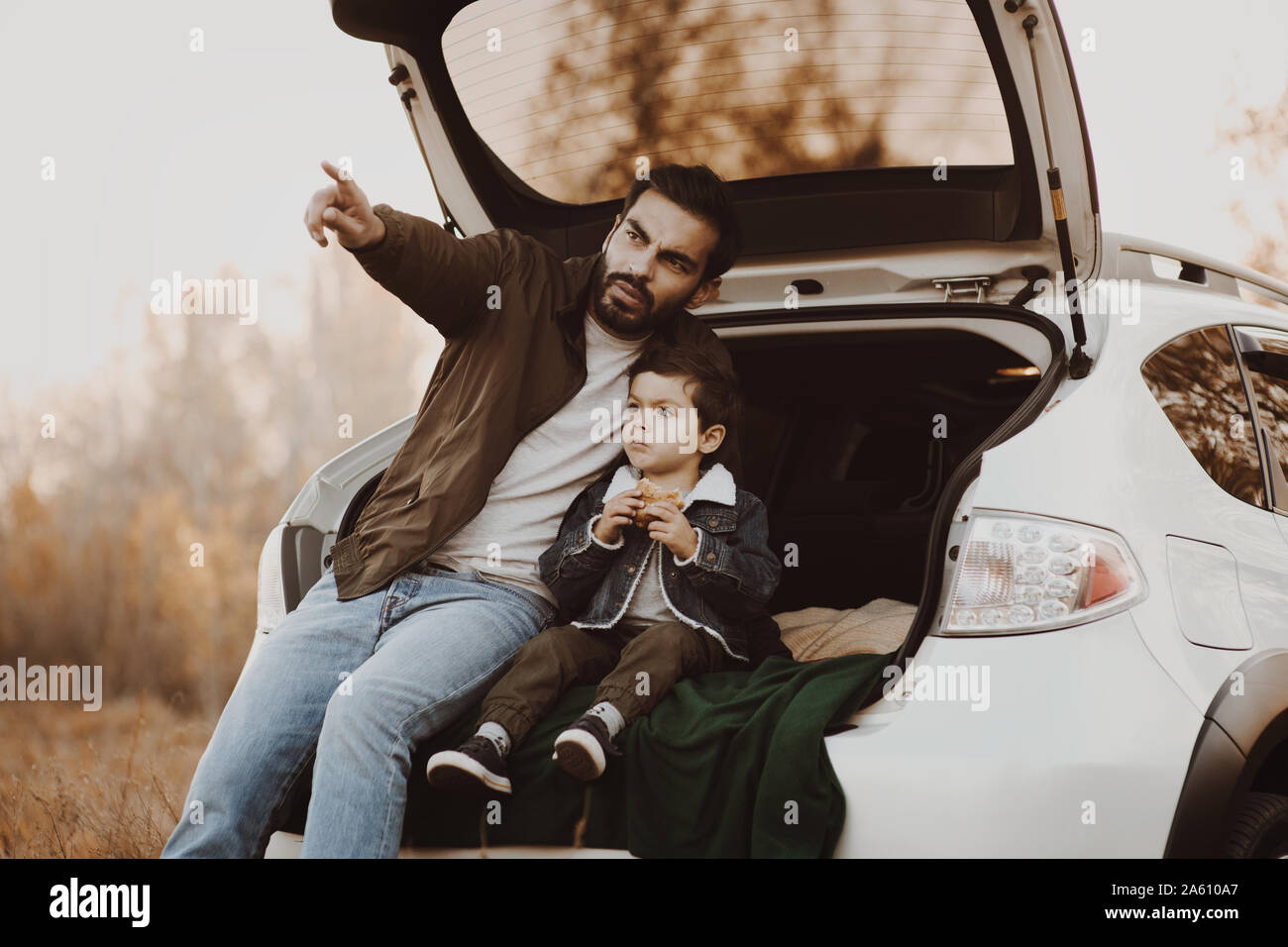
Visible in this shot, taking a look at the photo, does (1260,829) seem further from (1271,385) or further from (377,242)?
(377,242)

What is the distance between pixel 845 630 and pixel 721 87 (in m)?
1.39

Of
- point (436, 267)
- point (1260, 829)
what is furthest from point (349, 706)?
point (1260, 829)

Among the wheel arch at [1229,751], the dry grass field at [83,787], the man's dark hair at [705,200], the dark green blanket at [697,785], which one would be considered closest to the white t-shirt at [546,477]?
the man's dark hair at [705,200]

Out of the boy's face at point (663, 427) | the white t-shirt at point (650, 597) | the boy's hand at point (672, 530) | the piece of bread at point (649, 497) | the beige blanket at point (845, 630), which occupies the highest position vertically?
the boy's face at point (663, 427)

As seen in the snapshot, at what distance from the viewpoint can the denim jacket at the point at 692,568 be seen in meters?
2.26

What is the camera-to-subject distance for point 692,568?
2227 mm

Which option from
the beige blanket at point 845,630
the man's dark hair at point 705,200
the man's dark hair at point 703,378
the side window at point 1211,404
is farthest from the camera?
the beige blanket at point 845,630

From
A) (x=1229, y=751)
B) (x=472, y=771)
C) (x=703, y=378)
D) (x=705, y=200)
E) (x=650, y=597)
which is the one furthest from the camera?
(x=705, y=200)

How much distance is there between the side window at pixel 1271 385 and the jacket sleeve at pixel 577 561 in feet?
4.41

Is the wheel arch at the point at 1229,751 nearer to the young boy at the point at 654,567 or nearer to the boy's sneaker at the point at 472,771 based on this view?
the young boy at the point at 654,567

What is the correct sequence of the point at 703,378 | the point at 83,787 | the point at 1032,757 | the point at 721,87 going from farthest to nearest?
A: the point at 83,787 → the point at 721,87 → the point at 703,378 → the point at 1032,757

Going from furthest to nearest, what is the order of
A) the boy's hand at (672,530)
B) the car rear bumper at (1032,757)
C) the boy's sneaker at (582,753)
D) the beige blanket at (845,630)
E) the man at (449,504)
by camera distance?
the beige blanket at (845,630), the boy's hand at (672,530), the man at (449,504), the boy's sneaker at (582,753), the car rear bumper at (1032,757)

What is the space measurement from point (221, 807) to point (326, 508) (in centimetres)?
73

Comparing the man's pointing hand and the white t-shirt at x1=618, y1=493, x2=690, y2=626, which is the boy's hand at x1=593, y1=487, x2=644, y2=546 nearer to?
the white t-shirt at x1=618, y1=493, x2=690, y2=626
